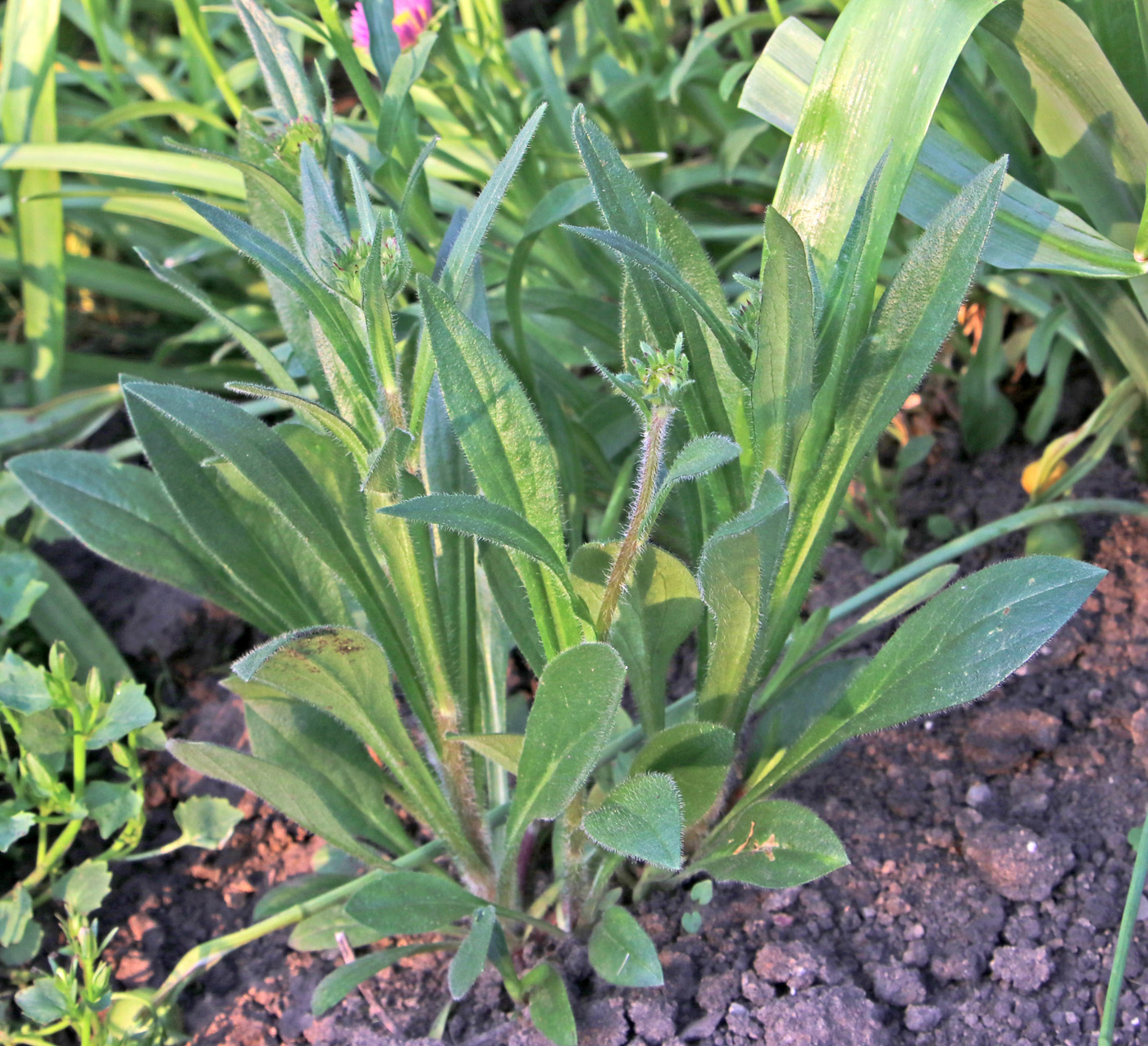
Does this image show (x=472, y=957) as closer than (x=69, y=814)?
Yes

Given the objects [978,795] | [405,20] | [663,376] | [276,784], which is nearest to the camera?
[663,376]

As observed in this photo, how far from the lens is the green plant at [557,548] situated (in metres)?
0.95

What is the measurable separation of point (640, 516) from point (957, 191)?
2.19 ft

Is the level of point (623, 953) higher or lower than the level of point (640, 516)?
lower

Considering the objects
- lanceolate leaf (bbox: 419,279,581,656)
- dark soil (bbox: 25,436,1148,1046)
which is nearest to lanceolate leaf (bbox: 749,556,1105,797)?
dark soil (bbox: 25,436,1148,1046)

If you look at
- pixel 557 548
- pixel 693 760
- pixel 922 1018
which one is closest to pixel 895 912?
pixel 922 1018

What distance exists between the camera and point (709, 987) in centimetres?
110

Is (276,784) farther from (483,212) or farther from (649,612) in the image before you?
(483,212)

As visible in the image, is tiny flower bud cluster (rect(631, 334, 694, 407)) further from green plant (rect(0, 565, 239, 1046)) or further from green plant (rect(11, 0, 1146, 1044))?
green plant (rect(0, 565, 239, 1046))

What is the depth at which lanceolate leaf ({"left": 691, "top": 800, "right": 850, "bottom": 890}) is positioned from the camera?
1.03 meters

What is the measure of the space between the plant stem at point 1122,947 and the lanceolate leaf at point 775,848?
25cm

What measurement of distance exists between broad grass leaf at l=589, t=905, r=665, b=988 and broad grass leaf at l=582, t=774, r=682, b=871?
0.46 ft

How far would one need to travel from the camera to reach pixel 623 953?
3.45ft

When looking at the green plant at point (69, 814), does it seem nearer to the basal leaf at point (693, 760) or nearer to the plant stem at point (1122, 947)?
the basal leaf at point (693, 760)
